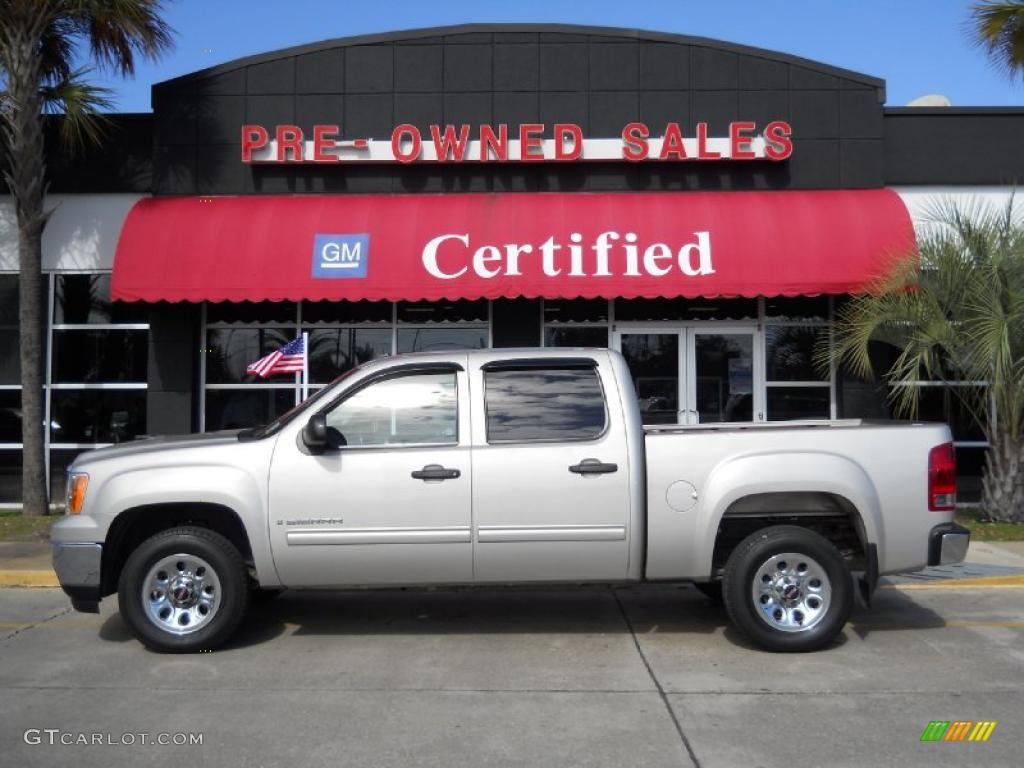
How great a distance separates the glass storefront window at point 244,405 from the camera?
13.2 metres

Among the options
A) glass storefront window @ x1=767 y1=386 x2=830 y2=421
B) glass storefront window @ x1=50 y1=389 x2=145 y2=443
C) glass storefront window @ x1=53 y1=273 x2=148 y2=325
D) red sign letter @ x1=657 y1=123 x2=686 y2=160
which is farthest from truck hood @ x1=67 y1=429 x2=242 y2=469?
glass storefront window @ x1=767 y1=386 x2=830 y2=421

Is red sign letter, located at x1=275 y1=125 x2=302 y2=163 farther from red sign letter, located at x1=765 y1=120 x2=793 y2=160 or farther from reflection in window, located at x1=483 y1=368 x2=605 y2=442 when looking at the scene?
reflection in window, located at x1=483 y1=368 x2=605 y2=442

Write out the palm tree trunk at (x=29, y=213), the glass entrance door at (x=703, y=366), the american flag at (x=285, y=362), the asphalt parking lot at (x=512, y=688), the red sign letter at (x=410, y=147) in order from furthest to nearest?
1. the glass entrance door at (x=703, y=366)
2. the red sign letter at (x=410, y=147)
3. the palm tree trunk at (x=29, y=213)
4. the american flag at (x=285, y=362)
5. the asphalt parking lot at (x=512, y=688)

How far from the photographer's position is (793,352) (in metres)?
13.2

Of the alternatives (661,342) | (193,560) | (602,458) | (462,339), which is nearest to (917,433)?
(602,458)

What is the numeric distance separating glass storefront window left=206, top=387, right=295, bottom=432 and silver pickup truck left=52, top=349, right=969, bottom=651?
6952mm

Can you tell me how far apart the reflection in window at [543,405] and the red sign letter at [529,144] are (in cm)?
710

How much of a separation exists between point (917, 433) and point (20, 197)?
1108cm

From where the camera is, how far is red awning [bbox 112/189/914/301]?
38.2ft

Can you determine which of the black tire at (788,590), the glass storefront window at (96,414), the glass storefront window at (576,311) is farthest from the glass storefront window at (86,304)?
the black tire at (788,590)

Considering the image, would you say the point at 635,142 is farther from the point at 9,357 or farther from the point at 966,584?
the point at 9,357

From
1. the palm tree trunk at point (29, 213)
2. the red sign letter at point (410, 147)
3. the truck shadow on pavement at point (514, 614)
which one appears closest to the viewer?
the truck shadow on pavement at point (514, 614)

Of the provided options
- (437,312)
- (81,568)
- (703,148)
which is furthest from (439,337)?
(81,568)

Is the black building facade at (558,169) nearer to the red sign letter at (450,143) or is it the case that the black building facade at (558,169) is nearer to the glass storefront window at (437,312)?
the glass storefront window at (437,312)
